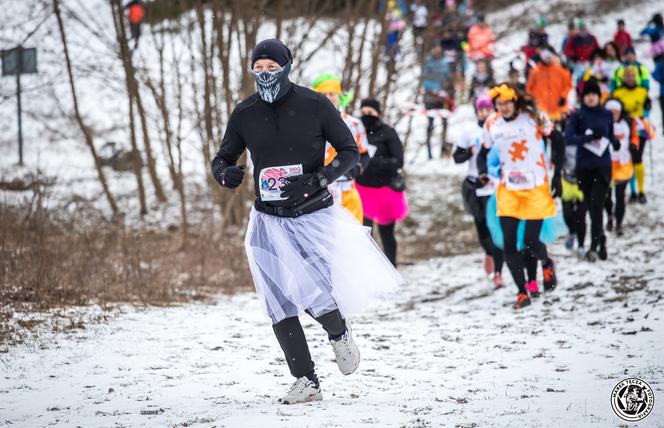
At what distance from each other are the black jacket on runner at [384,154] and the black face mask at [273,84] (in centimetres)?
431

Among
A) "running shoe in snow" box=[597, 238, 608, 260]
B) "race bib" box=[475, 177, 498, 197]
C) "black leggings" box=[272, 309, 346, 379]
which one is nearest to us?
"black leggings" box=[272, 309, 346, 379]

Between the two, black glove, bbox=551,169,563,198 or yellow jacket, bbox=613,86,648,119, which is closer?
black glove, bbox=551,169,563,198

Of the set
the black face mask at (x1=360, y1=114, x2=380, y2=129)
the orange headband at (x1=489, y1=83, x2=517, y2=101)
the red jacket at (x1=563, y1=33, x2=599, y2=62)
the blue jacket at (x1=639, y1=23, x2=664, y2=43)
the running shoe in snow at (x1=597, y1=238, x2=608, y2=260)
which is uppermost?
the blue jacket at (x1=639, y1=23, x2=664, y2=43)

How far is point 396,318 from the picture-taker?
25.9ft

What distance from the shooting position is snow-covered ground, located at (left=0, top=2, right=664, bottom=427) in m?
4.32

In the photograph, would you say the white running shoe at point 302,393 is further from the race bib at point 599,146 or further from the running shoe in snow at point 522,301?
the race bib at point 599,146

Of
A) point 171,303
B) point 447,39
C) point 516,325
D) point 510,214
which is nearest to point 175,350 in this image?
point 171,303

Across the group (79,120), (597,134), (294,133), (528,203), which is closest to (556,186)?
(528,203)

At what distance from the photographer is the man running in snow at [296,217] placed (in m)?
4.68

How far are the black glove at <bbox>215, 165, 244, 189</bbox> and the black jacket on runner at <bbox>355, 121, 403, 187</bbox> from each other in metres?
4.35

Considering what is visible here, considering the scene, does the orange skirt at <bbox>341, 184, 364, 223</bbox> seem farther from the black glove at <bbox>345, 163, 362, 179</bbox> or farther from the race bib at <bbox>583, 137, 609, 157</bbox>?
the race bib at <bbox>583, 137, 609, 157</bbox>

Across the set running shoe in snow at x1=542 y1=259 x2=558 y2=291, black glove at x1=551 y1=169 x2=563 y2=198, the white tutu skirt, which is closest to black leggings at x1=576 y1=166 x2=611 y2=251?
running shoe in snow at x1=542 y1=259 x2=558 y2=291

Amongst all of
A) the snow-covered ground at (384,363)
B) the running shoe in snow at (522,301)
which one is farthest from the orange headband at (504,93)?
the snow-covered ground at (384,363)

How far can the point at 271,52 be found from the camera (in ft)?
15.3
